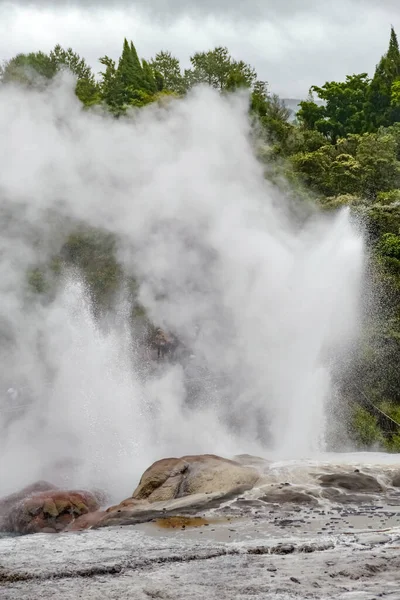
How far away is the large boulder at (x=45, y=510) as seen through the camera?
1091cm

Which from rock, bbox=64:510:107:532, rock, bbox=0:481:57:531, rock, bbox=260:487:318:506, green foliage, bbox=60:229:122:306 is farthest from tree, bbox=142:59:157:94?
rock, bbox=260:487:318:506

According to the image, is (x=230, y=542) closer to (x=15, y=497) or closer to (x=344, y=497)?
(x=344, y=497)

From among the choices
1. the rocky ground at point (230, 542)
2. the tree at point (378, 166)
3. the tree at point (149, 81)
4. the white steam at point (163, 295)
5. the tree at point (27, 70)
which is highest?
the tree at point (149, 81)

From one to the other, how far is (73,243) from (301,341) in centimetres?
1029

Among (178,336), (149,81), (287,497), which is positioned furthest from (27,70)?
(287,497)

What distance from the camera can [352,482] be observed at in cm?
1102

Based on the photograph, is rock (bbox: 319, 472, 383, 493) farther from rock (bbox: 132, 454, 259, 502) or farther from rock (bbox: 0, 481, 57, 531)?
rock (bbox: 0, 481, 57, 531)

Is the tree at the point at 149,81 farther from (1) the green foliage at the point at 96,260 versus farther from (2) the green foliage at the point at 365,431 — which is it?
(2) the green foliage at the point at 365,431

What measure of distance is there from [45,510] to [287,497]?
3636 mm

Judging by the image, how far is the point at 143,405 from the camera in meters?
16.5

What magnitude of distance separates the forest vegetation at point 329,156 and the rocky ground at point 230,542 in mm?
7223

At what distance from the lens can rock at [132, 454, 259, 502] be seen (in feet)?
36.1

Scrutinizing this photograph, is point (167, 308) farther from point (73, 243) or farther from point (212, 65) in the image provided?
point (212, 65)

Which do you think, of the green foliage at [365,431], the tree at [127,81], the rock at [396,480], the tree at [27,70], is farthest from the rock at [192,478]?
the tree at [127,81]
